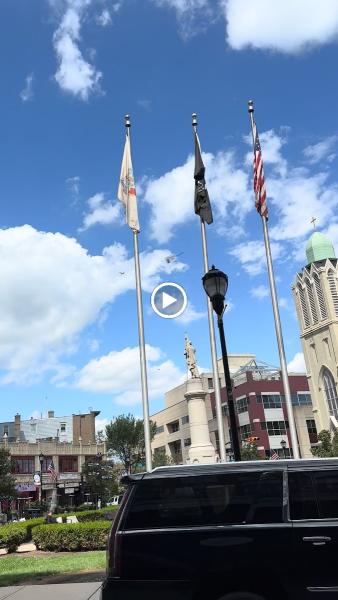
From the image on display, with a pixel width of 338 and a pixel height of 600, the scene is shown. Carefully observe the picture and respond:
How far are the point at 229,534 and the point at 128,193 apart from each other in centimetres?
1537

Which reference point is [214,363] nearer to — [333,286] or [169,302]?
[169,302]

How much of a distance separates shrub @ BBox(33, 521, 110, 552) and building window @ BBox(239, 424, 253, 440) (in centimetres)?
6686

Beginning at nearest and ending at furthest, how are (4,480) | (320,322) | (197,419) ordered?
(197,419)
(4,480)
(320,322)

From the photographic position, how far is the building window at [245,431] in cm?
8025

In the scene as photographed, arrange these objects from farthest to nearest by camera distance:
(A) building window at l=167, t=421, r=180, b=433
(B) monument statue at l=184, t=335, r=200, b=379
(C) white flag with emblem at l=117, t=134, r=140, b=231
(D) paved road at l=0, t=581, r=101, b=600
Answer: (A) building window at l=167, t=421, r=180, b=433
(B) monument statue at l=184, t=335, r=200, b=379
(C) white flag with emblem at l=117, t=134, r=140, b=231
(D) paved road at l=0, t=581, r=101, b=600

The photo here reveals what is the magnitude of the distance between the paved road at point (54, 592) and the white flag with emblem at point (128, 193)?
11.9 metres

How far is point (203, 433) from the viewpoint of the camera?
2705cm

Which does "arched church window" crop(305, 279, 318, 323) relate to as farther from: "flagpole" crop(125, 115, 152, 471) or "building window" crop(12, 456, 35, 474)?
"flagpole" crop(125, 115, 152, 471)

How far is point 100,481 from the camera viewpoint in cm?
6706

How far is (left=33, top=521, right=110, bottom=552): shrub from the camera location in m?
15.3

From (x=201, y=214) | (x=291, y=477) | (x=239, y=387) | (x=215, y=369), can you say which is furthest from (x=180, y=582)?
(x=239, y=387)

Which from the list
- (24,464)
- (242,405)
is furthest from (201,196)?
(242,405)

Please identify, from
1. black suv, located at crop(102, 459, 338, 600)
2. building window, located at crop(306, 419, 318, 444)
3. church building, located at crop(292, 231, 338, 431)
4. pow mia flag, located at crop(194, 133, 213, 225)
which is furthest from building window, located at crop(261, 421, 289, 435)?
black suv, located at crop(102, 459, 338, 600)

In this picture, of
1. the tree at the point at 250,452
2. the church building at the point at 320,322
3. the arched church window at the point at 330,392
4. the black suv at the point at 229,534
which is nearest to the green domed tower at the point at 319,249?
the church building at the point at 320,322
